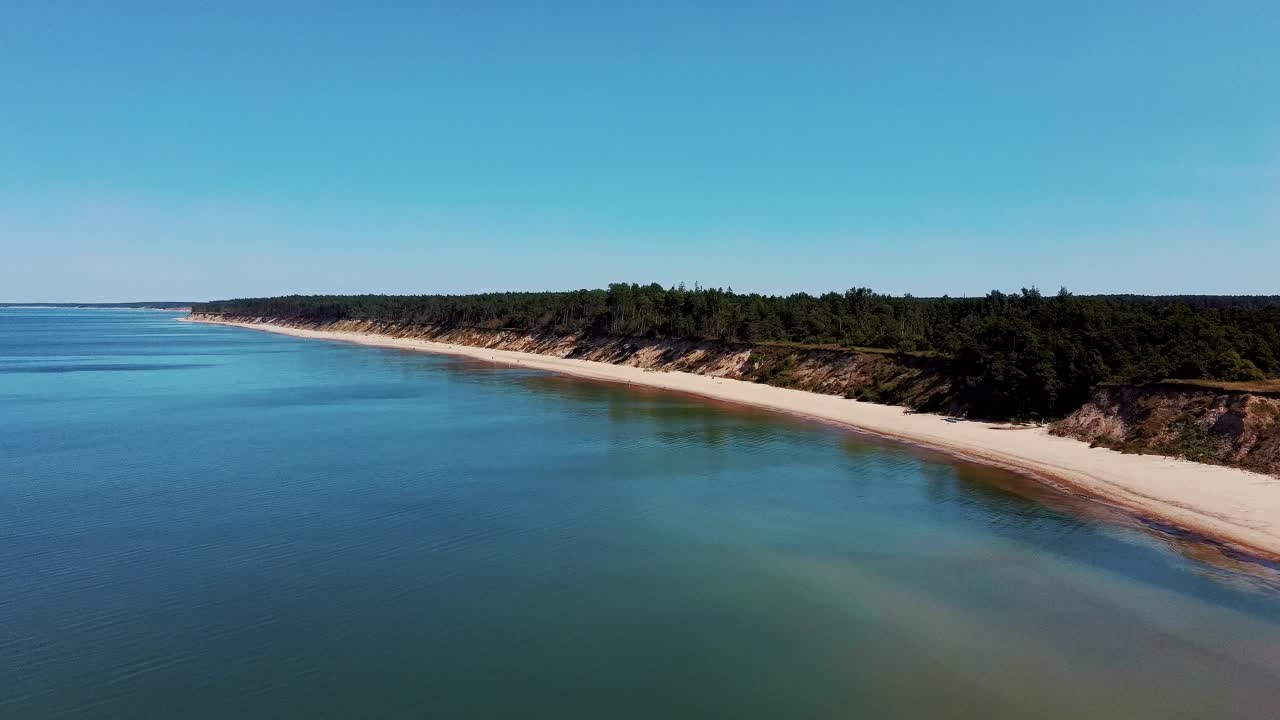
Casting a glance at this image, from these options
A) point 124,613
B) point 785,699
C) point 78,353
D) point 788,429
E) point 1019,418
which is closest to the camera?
point 785,699

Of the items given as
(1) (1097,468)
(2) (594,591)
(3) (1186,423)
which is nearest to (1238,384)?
(3) (1186,423)

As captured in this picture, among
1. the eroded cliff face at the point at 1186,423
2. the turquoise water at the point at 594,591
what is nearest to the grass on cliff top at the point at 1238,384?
the eroded cliff face at the point at 1186,423

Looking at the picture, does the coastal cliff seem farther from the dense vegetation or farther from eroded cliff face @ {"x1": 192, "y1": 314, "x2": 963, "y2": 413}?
the dense vegetation

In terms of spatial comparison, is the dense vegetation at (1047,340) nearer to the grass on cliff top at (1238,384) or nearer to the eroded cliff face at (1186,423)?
the grass on cliff top at (1238,384)

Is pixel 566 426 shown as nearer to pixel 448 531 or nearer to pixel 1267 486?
pixel 448 531

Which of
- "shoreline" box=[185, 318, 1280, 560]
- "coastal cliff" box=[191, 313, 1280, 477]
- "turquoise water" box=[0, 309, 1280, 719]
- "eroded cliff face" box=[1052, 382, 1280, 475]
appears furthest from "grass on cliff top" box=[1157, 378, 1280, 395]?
"turquoise water" box=[0, 309, 1280, 719]

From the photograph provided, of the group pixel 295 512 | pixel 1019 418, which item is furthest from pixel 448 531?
pixel 1019 418

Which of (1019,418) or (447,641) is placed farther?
(1019,418)
